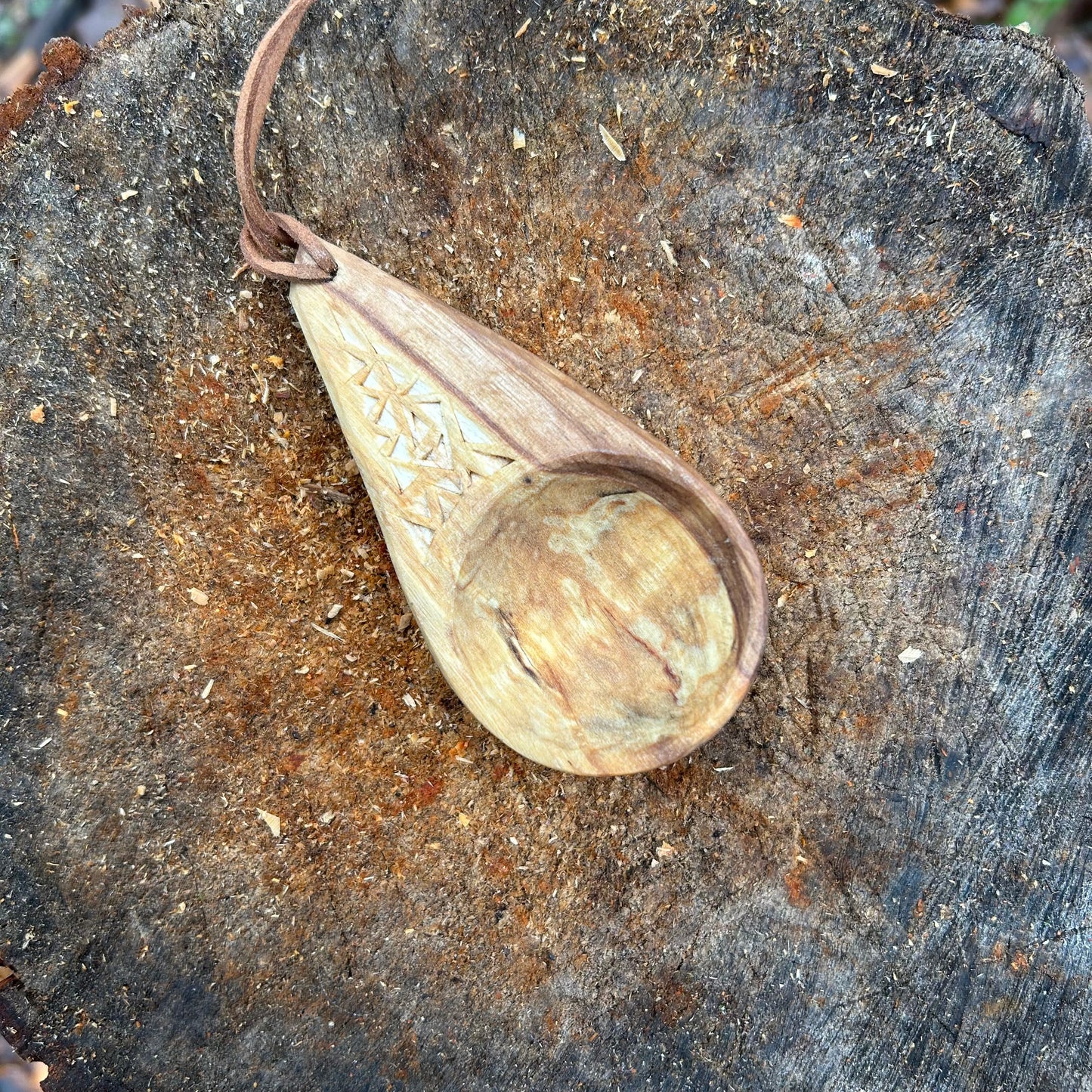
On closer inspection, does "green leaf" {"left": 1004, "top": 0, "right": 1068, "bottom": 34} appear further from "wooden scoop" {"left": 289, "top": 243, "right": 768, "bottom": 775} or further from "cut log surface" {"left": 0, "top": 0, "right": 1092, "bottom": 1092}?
"wooden scoop" {"left": 289, "top": 243, "right": 768, "bottom": 775}

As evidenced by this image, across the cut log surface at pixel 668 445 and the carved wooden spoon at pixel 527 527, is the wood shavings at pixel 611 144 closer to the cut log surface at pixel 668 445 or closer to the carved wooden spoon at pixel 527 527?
the cut log surface at pixel 668 445

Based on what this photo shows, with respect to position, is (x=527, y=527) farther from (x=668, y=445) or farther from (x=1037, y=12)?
(x=1037, y=12)

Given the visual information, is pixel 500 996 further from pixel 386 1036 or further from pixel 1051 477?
pixel 1051 477

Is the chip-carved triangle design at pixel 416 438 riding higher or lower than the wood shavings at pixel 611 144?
lower

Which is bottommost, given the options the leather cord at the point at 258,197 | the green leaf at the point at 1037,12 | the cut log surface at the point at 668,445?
the green leaf at the point at 1037,12

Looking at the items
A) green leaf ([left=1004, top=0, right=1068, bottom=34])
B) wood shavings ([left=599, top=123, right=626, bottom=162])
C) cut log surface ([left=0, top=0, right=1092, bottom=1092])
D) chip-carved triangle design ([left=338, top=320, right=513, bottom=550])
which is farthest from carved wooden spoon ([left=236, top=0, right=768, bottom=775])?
green leaf ([left=1004, top=0, right=1068, bottom=34])

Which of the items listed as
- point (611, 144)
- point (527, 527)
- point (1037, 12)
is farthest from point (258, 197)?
point (1037, 12)

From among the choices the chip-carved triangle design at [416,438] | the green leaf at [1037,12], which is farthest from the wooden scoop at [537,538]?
the green leaf at [1037,12]
